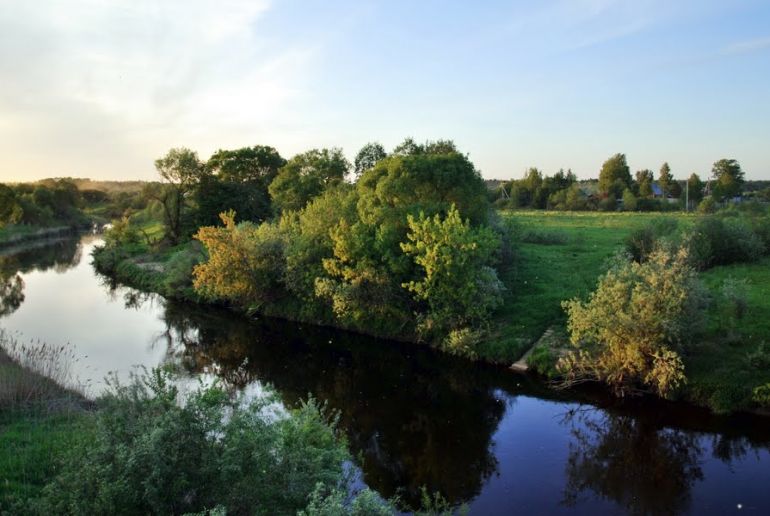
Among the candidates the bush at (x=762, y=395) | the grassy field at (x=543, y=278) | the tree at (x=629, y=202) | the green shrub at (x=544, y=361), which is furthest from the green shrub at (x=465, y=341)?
the tree at (x=629, y=202)

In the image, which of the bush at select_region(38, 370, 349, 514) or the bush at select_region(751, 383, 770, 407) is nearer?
the bush at select_region(38, 370, 349, 514)

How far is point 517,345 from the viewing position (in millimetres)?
22062

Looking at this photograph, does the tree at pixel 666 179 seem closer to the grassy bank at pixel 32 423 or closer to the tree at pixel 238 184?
the tree at pixel 238 184

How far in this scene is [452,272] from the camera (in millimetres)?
22422

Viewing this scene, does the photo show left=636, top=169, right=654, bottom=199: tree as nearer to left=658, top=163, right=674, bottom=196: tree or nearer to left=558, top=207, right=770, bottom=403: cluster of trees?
left=658, top=163, right=674, bottom=196: tree

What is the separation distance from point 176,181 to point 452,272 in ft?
125

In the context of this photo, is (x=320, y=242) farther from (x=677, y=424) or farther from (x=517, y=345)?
(x=677, y=424)

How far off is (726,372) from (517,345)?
282 inches

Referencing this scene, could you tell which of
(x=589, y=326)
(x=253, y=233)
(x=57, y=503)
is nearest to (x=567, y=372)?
(x=589, y=326)

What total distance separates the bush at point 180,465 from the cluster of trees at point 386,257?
1483cm

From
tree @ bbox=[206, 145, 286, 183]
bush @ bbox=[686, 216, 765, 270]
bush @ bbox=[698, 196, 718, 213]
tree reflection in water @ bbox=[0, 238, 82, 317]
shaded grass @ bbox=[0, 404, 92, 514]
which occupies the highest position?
tree @ bbox=[206, 145, 286, 183]

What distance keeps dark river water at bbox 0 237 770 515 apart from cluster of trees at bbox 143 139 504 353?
1.49 m

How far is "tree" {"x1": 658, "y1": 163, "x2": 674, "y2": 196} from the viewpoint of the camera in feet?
284

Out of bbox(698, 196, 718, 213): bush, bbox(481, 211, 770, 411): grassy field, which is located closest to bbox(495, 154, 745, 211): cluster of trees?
bbox(698, 196, 718, 213): bush
